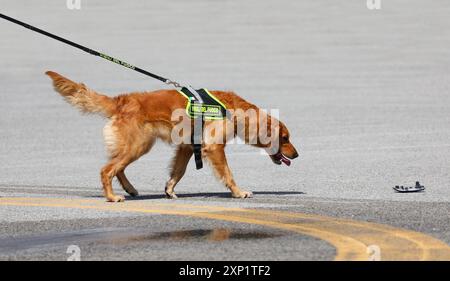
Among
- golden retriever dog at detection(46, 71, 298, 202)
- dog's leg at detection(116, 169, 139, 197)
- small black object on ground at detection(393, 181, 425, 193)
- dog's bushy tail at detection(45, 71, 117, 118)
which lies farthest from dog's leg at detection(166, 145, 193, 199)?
small black object on ground at detection(393, 181, 425, 193)

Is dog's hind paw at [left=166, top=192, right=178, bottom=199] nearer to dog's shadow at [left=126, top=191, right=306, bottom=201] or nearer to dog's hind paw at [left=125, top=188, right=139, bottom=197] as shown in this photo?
dog's shadow at [left=126, top=191, right=306, bottom=201]

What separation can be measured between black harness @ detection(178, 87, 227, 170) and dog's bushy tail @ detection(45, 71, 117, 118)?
861mm

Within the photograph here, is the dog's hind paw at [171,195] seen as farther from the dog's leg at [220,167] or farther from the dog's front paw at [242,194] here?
the dog's front paw at [242,194]

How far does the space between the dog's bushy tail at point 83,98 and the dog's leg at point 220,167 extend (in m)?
1.21

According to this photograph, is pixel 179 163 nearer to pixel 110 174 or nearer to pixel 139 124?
pixel 139 124

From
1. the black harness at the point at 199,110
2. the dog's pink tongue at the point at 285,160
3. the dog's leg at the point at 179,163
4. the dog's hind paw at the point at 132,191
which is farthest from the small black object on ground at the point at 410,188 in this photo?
the dog's hind paw at the point at 132,191

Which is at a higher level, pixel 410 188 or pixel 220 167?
pixel 220 167

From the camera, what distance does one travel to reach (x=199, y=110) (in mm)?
13680

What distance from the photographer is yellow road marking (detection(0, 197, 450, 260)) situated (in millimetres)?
9422

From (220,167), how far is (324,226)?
2985 millimetres

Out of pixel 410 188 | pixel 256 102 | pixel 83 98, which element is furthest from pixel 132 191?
pixel 256 102
